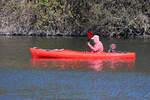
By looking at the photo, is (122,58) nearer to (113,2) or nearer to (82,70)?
(82,70)

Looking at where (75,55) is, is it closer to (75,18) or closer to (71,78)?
(71,78)

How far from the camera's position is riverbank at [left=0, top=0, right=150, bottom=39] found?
2878 centimetres

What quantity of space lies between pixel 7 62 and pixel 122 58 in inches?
199

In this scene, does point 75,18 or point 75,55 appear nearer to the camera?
point 75,55

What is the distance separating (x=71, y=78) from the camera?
47.6ft

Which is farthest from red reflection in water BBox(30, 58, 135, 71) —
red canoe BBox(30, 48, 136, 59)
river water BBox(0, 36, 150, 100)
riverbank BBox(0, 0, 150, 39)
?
riverbank BBox(0, 0, 150, 39)

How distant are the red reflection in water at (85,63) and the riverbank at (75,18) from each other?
10285mm

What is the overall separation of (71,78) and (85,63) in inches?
132

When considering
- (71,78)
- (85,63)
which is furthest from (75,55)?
(71,78)

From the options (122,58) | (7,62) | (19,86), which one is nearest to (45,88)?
(19,86)

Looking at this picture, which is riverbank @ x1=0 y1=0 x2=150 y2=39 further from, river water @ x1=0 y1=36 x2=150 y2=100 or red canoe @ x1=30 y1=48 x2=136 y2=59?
red canoe @ x1=30 y1=48 x2=136 y2=59

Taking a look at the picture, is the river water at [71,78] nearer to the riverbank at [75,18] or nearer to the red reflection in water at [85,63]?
the red reflection in water at [85,63]

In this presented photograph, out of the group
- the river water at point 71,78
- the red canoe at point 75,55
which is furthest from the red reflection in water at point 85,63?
the red canoe at point 75,55

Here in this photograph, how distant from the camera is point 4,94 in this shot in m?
12.3
